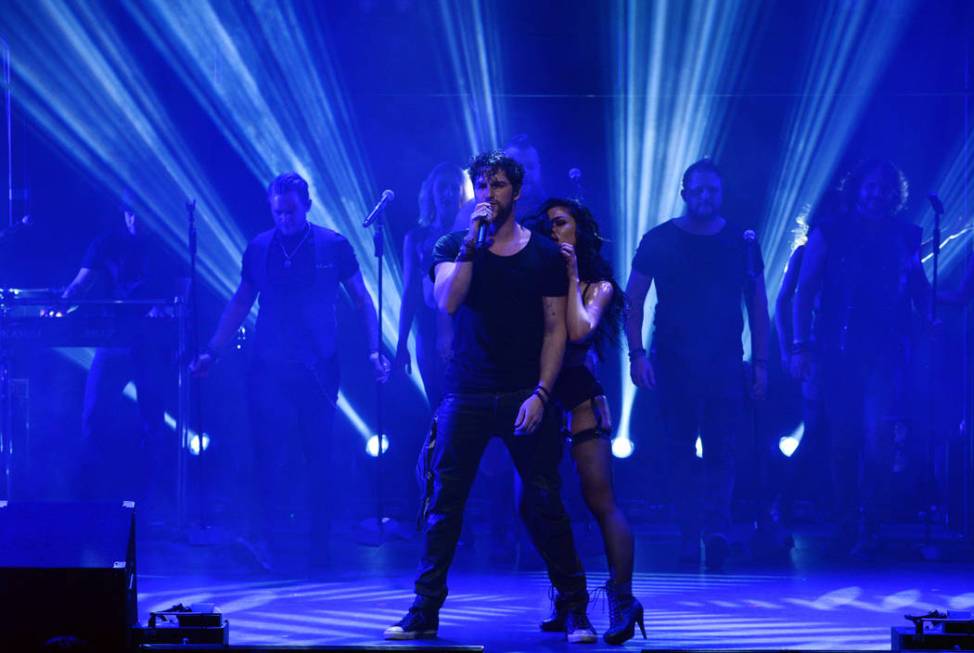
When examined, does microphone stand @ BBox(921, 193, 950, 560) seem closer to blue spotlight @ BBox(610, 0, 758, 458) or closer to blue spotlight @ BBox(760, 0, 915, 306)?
blue spotlight @ BBox(760, 0, 915, 306)

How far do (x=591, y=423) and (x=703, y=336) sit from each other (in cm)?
291

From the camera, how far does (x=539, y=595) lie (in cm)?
654

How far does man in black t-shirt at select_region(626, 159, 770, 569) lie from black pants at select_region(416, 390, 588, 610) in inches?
101

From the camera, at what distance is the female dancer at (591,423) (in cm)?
505

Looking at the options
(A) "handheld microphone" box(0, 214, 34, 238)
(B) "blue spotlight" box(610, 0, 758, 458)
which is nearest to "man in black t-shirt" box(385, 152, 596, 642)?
(B) "blue spotlight" box(610, 0, 758, 458)

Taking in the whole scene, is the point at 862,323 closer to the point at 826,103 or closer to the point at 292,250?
the point at 826,103

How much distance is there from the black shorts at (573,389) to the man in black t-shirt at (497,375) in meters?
0.09

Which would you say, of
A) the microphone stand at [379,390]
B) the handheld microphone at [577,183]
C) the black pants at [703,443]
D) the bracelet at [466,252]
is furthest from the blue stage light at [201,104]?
the bracelet at [466,252]

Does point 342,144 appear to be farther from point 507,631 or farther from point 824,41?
point 507,631

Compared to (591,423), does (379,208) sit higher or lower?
higher

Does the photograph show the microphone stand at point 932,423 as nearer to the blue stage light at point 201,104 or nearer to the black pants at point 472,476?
the blue stage light at point 201,104

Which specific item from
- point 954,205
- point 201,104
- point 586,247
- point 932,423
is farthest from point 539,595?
point 954,205

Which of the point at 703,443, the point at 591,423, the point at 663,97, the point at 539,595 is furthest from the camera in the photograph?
the point at 663,97

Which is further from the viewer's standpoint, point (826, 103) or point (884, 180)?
point (826, 103)
